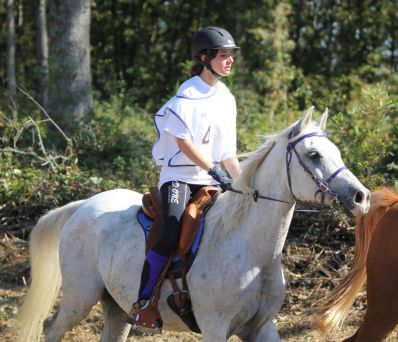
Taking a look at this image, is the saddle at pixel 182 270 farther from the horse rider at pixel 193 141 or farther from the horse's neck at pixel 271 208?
the horse's neck at pixel 271 208

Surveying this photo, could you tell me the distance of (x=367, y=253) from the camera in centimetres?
526

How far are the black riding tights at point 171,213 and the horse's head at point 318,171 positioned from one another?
0.78 m

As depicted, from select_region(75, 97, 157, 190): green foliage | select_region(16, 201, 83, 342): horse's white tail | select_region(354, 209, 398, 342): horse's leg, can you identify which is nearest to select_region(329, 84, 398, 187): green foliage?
select_region(75, 97, 157, 190): green foliage

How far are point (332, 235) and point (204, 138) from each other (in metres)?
3.50

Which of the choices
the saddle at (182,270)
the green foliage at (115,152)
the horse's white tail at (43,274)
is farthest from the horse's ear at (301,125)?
the green foliage at (115,152)

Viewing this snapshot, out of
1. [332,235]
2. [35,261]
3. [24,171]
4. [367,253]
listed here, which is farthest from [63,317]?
[24,171]

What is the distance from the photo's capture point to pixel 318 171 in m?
4.03

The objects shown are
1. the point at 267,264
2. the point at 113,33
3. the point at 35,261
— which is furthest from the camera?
the point at 113,33

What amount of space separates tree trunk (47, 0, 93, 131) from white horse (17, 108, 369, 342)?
7717mm

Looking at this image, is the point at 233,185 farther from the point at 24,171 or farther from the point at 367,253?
the point at 24,171

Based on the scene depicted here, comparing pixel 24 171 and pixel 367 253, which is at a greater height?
pixel 367 253

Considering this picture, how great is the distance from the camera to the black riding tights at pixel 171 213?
15.1ft

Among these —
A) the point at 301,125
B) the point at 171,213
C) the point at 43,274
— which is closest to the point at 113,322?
the point at 43,274

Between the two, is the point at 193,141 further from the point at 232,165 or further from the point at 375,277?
the point at 375,277
